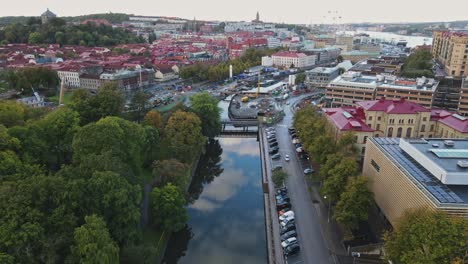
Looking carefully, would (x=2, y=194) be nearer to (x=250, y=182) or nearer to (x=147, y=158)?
(x=147, y=158)

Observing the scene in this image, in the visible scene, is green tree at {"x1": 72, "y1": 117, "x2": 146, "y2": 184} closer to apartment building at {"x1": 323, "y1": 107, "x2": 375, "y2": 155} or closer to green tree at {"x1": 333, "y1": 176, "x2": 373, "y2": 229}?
green tree at {"x1": 333, "y1": 176, "x2": 373, "y2": 229}

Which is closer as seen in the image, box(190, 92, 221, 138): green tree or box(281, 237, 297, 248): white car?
box(281, 237, 297, 248): white car

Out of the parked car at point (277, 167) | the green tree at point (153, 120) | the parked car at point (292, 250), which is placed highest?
the green tree at point (153, 120)

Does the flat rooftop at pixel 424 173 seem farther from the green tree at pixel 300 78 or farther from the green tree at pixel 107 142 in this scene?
the green tree at pixel 300 78

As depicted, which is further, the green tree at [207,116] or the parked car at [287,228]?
the green tree at [207,116]

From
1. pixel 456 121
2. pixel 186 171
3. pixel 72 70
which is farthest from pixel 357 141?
pixel 72 70

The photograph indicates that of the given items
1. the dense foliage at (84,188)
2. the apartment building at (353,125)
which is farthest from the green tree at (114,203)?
the apartment building at (353,125)

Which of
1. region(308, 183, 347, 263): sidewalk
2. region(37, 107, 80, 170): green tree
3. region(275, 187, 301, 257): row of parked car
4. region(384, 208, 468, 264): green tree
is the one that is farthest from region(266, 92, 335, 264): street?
region(37, 107, 80, 170): green tree
